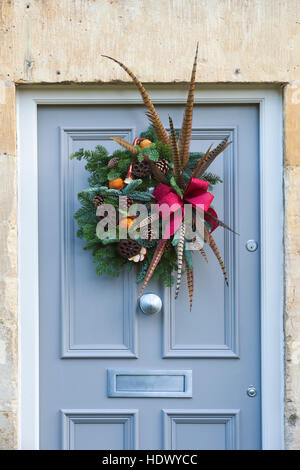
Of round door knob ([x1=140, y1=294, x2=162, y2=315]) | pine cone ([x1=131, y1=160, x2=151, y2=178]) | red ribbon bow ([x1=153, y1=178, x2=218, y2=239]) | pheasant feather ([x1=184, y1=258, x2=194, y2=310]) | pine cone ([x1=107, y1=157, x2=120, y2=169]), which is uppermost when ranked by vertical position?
pine cone ([x1=107, y1=157, x2=120, y2=169])

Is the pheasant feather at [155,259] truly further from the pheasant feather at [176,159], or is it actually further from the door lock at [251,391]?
the door lock at [251,391]

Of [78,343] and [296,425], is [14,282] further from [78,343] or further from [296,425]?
[296,425]

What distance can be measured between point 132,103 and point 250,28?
0.59 meters

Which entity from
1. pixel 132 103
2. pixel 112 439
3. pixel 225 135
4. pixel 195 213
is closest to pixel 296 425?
pixel 112 439

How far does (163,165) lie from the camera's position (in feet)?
6.77

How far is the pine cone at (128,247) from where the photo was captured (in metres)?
2.04

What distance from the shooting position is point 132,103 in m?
2.21

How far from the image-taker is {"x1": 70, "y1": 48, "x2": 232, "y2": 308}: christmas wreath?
1997 mm

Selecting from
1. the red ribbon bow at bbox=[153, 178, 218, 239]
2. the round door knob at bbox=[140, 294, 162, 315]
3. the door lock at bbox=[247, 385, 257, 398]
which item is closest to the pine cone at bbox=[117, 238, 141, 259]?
the red ribbon bow at bbox=[153, 178, 218, 239]

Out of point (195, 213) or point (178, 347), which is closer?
point (195, 213)

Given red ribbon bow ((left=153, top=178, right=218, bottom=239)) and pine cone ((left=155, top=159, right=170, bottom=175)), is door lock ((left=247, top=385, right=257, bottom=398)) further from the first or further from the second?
pine cone ((left=155, top=159, right=170, bottom=175))

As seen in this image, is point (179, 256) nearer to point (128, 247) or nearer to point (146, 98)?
point (128, 247)

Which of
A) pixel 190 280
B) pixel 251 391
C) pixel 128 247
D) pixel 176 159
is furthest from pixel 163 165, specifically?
pixel 251 391

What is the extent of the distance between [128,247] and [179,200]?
0.93ft
